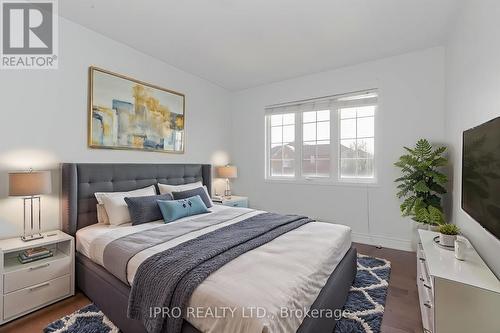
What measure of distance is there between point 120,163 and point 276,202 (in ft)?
8.78

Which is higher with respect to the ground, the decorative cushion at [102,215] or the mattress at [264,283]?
the decorative cushion at [102,215]

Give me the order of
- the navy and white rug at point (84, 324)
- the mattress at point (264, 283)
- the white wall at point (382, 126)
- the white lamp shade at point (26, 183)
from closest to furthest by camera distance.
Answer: the mattress at point (264, 283)
the navy and white rug at point (84, 324)
the white lamp shade at point (26, 183)
the white wall at point (382, 126)

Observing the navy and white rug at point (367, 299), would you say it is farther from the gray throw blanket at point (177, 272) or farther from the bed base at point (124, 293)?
the gray throw blanket at point (177, 272)

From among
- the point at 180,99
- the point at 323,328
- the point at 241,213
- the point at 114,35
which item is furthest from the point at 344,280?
the point at 114,35

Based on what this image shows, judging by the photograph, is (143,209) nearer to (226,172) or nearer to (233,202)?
(233,202)

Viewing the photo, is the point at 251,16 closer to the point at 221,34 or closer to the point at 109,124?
the point at 221,34

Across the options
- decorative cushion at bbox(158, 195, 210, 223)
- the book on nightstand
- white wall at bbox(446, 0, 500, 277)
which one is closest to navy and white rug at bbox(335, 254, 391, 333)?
white wall at bbox(446, 0, 500, 277)

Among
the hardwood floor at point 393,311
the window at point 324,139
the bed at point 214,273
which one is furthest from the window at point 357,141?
the bed at point 214,273

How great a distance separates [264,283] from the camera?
1.31m

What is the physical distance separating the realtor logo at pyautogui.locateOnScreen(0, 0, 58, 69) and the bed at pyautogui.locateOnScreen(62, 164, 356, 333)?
3.57 feet

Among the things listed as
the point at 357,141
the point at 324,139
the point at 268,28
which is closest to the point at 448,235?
the point at 357,141

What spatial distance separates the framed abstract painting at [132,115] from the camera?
2779mm

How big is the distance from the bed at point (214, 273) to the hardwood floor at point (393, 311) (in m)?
0.19

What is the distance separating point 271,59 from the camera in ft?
11.4
